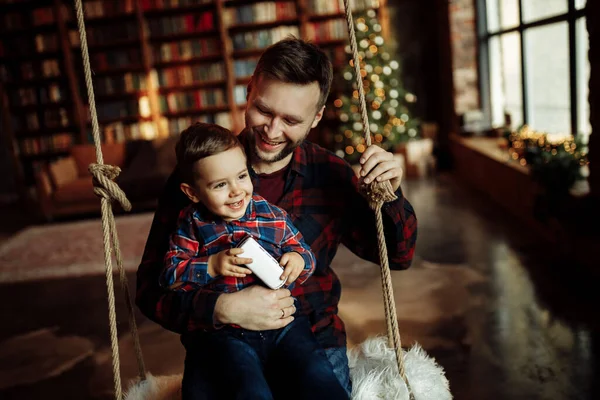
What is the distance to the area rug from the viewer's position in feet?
14.7

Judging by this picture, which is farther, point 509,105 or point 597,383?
point 509,105

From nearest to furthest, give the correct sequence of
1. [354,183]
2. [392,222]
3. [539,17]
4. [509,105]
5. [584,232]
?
[392,222], [354,183], [584,232], [539,17], [509,105]

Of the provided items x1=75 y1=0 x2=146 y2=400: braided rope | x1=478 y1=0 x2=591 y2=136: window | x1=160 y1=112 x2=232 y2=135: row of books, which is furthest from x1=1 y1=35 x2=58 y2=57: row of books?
x1=75 y1=0 x2=146 y2=400: braided rope

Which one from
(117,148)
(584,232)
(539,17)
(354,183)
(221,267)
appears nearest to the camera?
(221,267)

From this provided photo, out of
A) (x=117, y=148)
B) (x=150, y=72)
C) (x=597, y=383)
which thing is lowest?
(x=597, y=383)

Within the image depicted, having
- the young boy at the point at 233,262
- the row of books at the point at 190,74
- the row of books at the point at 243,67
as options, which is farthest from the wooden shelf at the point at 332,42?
the young boy at the point at 233,262

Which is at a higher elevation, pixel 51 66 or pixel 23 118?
pixel 51 66

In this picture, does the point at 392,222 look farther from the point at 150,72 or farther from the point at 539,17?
the point at 150,72

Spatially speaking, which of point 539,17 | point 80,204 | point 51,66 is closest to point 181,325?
point 539,17

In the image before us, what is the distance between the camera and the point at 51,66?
7668 millimetres

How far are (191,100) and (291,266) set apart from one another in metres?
6.69

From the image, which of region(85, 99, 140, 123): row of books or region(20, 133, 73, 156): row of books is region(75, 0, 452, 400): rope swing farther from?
region(20, 133, 73, 156): row of books

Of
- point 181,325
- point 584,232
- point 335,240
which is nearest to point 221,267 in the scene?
point 181,325

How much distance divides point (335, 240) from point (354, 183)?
6.9 inches
